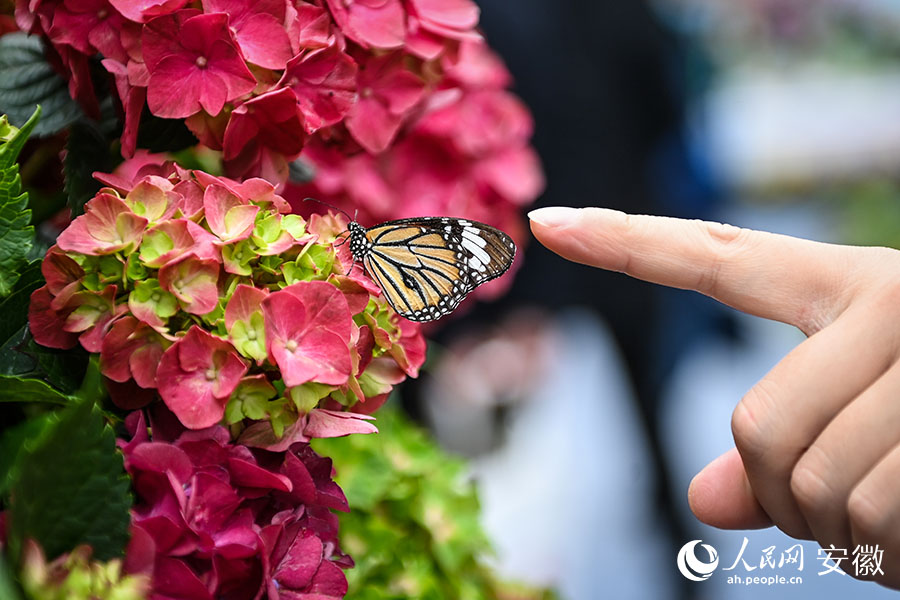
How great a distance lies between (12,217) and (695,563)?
462 mm

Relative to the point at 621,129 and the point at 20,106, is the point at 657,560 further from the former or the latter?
the point at 20,106

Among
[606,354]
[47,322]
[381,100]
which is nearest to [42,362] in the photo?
[47,322]

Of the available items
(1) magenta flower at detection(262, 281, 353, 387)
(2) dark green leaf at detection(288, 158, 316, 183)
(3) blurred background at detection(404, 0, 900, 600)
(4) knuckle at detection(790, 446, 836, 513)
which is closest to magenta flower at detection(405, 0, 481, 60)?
(2) dark green leaf at detection(288, 158, 316, 183)

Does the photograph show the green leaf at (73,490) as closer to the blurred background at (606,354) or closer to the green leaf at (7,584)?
the green leaf at (7,584)

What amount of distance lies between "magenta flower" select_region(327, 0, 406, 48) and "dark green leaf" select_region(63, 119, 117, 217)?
156 mm

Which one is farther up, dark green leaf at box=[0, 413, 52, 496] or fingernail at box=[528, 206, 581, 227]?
fingernail at box=[528, 206, 581, 227]

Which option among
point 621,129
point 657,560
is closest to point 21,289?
point 621,129

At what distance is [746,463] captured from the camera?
1.34 feet

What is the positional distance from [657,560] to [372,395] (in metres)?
1.62

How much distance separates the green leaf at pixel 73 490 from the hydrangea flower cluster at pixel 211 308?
36 millimetres

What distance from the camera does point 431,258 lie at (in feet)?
1.64

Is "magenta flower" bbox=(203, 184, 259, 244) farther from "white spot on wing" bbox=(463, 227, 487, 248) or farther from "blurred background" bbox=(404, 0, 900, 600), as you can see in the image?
"blurred background" bbox=(404, 0, 900, 600)

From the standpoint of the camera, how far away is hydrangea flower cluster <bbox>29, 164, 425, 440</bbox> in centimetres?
35

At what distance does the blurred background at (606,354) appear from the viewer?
1.69 meters
